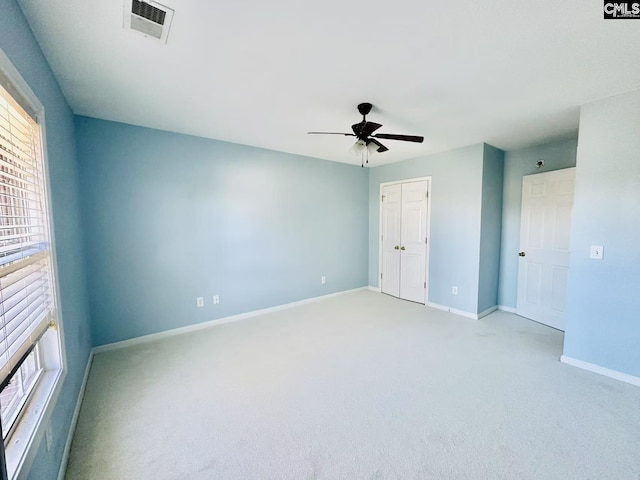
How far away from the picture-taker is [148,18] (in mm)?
A: 1436

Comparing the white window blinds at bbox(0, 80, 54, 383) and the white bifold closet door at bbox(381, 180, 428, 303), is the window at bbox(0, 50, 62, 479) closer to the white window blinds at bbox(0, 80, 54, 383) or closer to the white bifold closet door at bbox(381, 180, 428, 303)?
the white window blinds at bbox(0, 80, 54, 383)

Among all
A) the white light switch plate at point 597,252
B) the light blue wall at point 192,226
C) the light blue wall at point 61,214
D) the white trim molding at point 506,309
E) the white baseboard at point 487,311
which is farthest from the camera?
the white trim molding at point 506,309

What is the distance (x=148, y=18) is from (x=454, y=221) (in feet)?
13.1

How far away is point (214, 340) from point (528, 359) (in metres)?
3.34

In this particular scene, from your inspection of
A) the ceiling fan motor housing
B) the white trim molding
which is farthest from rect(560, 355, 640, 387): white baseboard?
the ceiling fan motor housing

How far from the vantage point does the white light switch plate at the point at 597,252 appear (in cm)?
240

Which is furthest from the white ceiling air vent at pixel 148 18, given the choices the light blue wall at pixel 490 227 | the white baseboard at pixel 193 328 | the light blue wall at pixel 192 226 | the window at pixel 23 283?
the light blue wall at pixel 490 227

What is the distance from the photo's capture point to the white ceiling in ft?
4.63

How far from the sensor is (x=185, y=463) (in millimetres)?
1556

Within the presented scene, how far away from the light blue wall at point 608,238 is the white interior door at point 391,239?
96.7 inches

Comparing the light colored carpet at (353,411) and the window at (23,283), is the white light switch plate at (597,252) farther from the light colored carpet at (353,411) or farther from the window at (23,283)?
the window at (23,283)

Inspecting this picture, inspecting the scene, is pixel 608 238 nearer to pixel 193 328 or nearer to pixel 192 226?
pixel 192 226

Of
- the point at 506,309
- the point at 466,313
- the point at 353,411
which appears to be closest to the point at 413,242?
the point at 466,313

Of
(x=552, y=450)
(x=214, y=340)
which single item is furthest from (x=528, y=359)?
(x=214, y=340)
